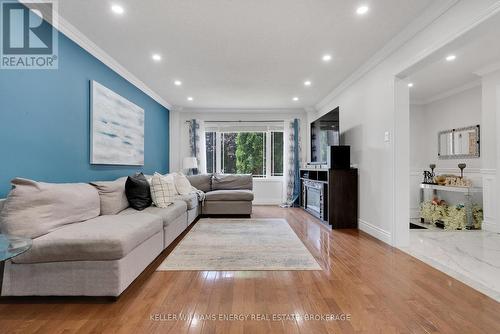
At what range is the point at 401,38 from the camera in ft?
8.89

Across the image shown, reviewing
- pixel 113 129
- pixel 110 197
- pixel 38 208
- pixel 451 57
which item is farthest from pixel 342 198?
pixel 38 208

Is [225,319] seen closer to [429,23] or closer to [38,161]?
[38,161]

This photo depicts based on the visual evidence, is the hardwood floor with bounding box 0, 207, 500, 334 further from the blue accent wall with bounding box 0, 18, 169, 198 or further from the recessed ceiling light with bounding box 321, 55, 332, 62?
the recessed ceiling light with bounding box 321, 55, 332, 62

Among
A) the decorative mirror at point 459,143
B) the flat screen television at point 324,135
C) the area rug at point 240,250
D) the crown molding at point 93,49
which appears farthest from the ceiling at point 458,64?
the crown molding at point 93,49

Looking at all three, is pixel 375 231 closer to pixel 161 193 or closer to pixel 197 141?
pixel 161 193

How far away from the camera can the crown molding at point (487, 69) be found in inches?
136

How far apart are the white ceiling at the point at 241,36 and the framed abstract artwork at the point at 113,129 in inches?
21.9

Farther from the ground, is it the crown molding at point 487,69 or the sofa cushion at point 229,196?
the crown molding at point 487,69

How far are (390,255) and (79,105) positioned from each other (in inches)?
156

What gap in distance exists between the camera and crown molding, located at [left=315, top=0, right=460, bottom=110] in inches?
86.8

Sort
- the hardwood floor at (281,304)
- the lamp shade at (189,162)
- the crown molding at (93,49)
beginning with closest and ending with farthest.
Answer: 1. the hardwood floor at (281,304)
2. the crown molding at (93,49)
3. the lamp shade at (189,162)

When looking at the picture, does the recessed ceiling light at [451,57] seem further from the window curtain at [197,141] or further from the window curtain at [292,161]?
the window curtain at [197,141]

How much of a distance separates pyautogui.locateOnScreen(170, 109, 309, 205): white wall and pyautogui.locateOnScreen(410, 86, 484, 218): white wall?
94.9 inches

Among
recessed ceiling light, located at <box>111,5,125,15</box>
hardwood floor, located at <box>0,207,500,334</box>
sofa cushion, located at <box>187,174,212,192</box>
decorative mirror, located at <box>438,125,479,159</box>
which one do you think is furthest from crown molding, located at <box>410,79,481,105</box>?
recessed ceiling light, located at <box>111,5,125,15</box>
